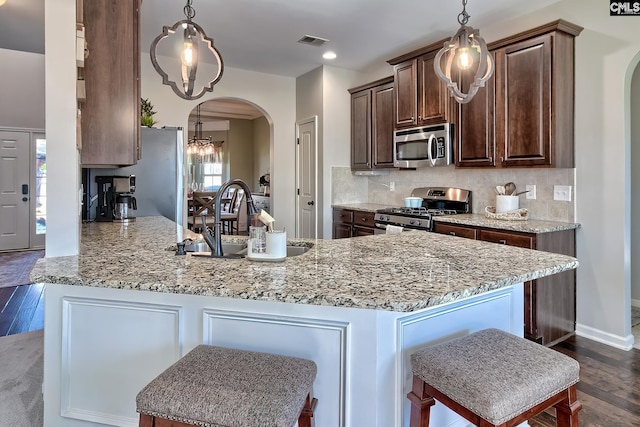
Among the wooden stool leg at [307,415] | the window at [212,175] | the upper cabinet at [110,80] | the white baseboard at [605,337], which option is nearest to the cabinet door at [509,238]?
the white baseboard at [605,337]

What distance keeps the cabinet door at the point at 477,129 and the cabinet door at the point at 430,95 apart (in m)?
0.18

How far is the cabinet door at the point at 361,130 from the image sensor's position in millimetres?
5008

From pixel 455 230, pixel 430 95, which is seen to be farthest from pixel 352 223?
pixel 430 95

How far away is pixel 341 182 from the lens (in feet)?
17.4

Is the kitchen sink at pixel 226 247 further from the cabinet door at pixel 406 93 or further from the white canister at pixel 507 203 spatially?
the cabinet door at pixel 406 93

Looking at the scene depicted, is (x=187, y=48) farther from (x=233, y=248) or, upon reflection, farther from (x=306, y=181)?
(x=306, y=181)

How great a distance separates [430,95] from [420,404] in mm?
3280

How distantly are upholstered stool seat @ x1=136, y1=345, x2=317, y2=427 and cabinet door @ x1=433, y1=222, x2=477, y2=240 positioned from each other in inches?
95.2

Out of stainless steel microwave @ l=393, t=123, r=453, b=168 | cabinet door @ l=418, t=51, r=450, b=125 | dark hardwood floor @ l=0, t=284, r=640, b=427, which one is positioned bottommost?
dark hardwood floor @ l=0, t=284, r=640, b=427

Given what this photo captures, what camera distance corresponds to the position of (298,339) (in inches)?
57.1

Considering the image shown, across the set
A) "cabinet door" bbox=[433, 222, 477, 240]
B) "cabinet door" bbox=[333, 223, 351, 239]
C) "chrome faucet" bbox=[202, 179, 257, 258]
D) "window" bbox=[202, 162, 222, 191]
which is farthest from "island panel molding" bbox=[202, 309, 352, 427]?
"window" bbox=[202, 162, 222, 191]

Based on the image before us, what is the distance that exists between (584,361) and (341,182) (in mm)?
3263

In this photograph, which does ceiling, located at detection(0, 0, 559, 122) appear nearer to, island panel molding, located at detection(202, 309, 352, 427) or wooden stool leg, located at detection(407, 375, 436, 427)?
island panel molding, located at detection(202, 309, 352, 427)

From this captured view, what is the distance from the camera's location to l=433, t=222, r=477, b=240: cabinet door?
3326 mm
